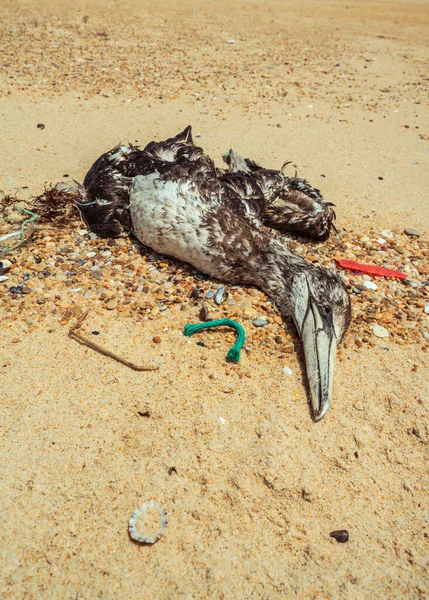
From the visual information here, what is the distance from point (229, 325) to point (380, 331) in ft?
3.89

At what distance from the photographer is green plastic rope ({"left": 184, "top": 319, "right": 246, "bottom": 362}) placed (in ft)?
11.2

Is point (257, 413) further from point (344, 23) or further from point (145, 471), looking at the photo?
point (344, 23)

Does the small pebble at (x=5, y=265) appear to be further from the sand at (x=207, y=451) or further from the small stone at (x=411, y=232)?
the small stone at (x=411, y=232)

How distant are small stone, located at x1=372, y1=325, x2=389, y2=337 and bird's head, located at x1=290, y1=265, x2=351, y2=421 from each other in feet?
1.22

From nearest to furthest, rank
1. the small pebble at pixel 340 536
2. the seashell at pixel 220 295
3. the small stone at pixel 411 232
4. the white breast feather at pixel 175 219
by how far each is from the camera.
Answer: the small pebble at pixel 340 536 < the seashell at pixel 220 295 < the white breast feather at pixel 175 219 < the small stone at pixel 411 232

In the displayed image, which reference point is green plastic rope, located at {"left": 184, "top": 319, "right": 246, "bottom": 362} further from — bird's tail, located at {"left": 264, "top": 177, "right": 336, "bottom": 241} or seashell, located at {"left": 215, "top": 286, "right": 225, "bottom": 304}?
bird's tail, located at {"left": 264, "top": 177, "right": 336, "bottom": 241}

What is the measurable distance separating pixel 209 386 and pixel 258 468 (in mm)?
662

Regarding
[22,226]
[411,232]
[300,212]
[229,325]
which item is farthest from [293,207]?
[22,226]

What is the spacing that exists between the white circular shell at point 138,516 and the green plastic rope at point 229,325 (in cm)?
114

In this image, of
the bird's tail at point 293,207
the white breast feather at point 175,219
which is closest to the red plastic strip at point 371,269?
the bird's tail at point 293,207

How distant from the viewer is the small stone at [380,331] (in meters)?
3.75

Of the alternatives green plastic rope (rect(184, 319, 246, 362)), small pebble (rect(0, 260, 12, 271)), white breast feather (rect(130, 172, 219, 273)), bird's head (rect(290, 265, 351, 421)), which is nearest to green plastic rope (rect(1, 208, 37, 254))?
small pebble (rect(0, 260, 12, 271))

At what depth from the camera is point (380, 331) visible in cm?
377

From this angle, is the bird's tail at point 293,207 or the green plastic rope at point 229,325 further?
the bird's tail at point 293,207
